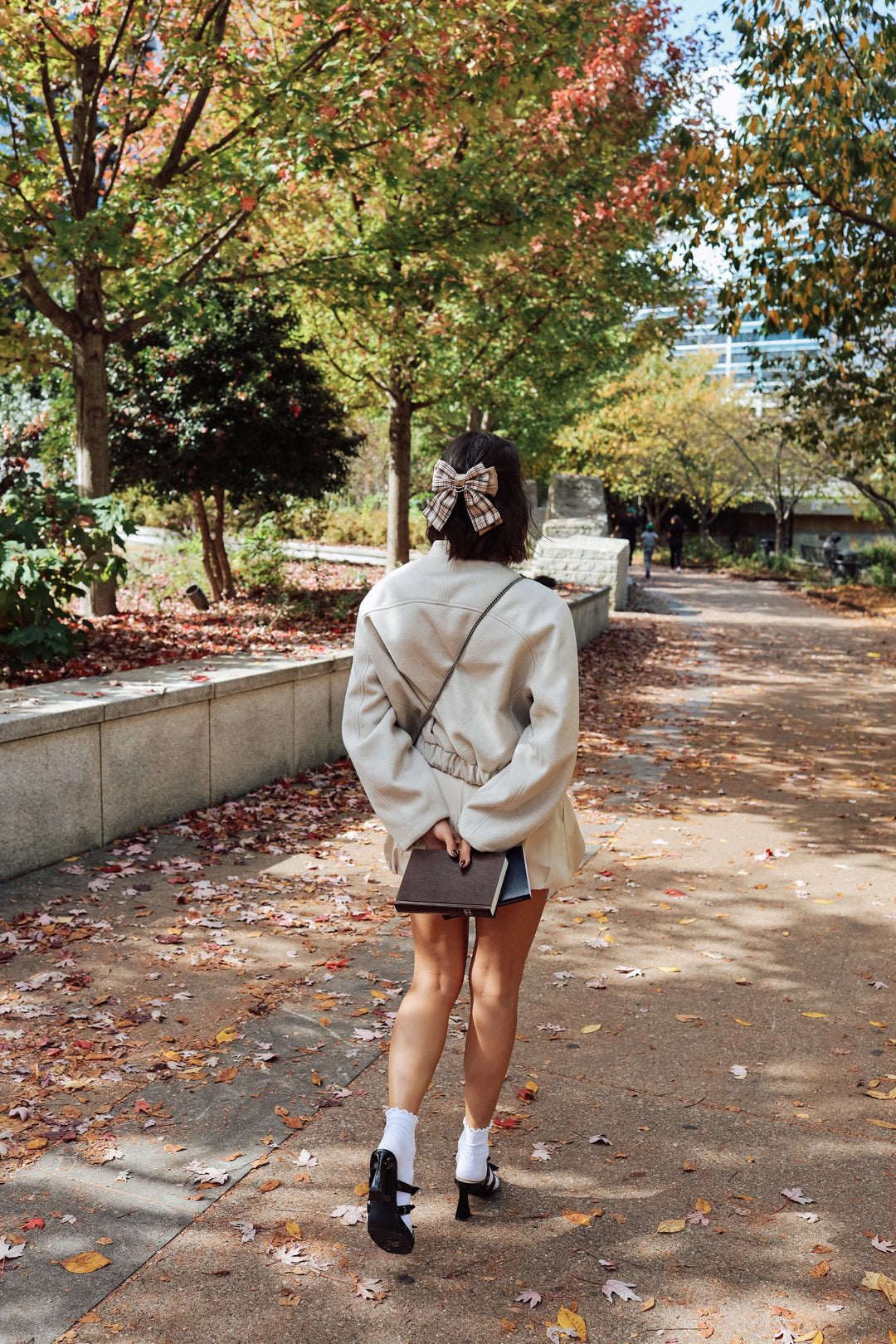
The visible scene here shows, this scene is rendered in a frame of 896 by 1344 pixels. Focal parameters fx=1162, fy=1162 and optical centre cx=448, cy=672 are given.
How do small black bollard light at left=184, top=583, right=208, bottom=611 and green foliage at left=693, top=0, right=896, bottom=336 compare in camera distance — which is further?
small black bollard light at left=184, top=583, right=208, bottom=611

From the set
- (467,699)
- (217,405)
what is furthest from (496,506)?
(217,405)

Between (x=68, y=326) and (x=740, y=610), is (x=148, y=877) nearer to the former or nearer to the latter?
(x=68, y=326)

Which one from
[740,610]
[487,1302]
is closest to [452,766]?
[487,1302]

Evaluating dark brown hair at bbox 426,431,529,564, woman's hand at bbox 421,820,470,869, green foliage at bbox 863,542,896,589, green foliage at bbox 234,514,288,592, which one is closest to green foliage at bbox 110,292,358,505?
green foliage at bbox 234,514,288,592

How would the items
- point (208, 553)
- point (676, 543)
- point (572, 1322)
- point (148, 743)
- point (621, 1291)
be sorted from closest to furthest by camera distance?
point (572, 1322)
point (621, 1291)
point (148, 743)
point (208, 553)
point (676, 543)

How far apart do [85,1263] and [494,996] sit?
3.65 ft

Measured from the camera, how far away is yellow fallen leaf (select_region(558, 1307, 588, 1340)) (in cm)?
252

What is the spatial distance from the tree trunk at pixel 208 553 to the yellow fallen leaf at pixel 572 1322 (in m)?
10.4

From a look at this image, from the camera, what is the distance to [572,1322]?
2551mm

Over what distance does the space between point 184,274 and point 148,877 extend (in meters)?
5.79

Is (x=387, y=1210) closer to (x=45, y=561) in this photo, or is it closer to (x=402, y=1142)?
(x=402, y=1142)

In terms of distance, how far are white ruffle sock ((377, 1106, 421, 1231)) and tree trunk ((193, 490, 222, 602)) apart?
33.2 feet

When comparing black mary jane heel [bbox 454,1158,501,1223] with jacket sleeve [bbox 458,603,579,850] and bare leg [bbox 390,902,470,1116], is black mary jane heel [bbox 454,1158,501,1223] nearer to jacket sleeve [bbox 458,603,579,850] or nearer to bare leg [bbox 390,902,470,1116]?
bare leg [bbox 390,902,470,1116]

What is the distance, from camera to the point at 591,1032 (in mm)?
4051
